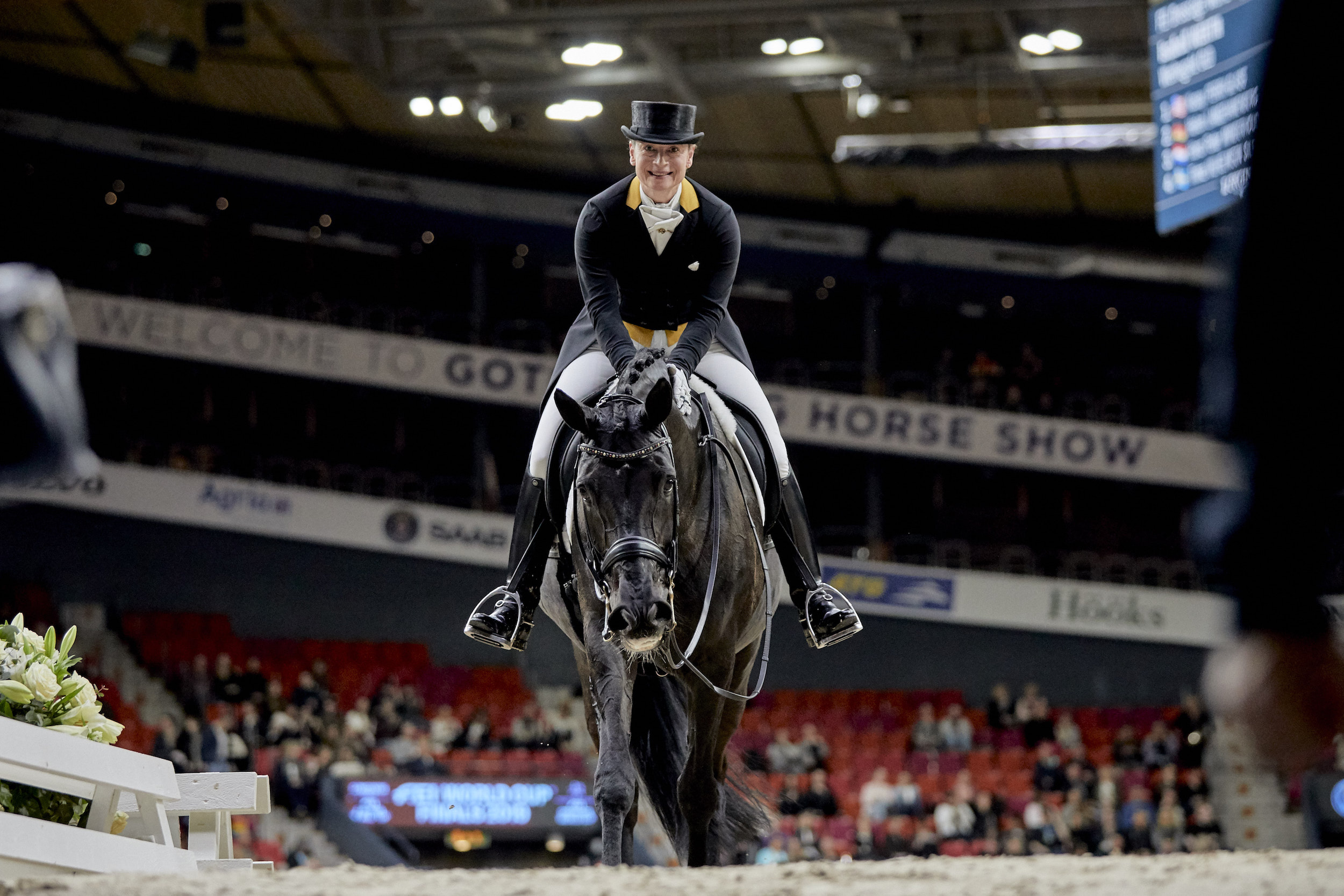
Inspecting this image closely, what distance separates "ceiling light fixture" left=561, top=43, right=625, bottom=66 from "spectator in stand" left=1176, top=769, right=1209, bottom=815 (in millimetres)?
11843

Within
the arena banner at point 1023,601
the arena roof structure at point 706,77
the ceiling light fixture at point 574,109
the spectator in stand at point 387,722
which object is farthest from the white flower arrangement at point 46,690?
the arena banner at point 1023,601

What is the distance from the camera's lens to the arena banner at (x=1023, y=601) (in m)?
22.8

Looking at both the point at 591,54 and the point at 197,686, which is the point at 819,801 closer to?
the point at 197,686

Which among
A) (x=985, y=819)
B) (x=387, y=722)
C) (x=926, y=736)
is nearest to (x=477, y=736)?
(x=387, y=722)

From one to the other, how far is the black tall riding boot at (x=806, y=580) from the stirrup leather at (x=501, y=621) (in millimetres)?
1075

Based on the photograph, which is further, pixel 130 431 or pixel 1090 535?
pixel 1090 535

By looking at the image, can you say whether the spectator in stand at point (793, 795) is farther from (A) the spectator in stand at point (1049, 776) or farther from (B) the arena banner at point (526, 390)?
(B) the arena banner at point (526, 390)

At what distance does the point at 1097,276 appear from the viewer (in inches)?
973

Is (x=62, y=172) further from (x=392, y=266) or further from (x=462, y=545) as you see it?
(x=462, y=545)

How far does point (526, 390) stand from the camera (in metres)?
23.3

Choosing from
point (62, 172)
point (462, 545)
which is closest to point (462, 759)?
point (462, 545)

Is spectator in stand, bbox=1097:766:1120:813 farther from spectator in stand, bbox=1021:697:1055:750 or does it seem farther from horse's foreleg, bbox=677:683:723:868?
horse's foreleg, bbox=677:683:723:868

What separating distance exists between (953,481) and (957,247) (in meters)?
4.27

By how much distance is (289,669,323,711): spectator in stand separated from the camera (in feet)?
57.3
